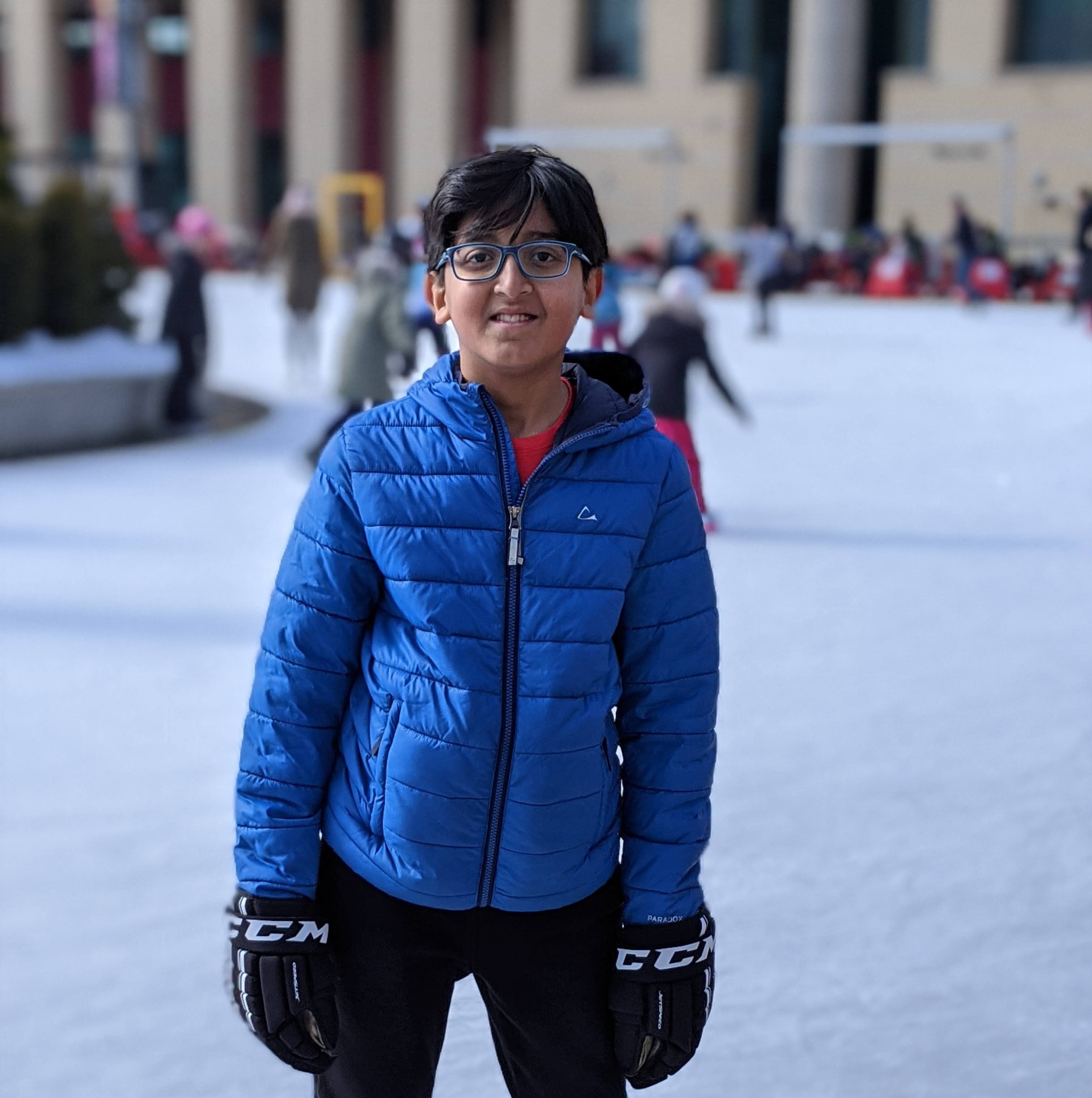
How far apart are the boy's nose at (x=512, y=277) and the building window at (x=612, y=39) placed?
3593 cm

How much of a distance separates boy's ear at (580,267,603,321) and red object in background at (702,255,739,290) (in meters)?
26.1

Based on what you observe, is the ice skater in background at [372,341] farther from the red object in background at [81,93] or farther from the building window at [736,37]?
the red object in background at [81,93]

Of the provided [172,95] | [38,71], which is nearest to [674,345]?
[172,95]

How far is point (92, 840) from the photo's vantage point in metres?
3.55

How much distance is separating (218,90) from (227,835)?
133 ft

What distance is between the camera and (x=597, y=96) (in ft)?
117

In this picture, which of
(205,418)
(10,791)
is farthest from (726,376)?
(10,791)

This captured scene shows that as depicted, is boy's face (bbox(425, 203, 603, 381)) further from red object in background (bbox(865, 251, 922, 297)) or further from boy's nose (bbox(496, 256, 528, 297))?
red object in background (bbox(865, 251, 922, 297))

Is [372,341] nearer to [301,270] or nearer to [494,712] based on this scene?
[301,270]

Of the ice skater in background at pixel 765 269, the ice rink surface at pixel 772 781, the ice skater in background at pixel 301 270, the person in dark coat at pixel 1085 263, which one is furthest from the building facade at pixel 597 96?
the ice rink surface at pixel 772 781

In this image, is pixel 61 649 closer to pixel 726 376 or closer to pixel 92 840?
pixel 92 840

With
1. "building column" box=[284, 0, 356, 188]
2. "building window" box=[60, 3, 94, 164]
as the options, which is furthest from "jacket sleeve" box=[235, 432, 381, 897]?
"building window" box=[60, 3, 94, 164]

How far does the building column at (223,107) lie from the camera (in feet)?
134

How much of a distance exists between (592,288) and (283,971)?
0.85 metres
